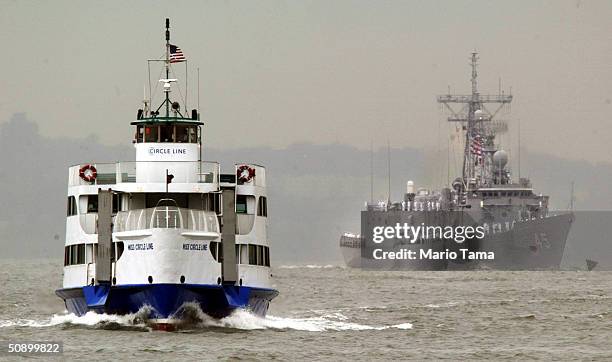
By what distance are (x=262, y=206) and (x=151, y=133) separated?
14.7 ft

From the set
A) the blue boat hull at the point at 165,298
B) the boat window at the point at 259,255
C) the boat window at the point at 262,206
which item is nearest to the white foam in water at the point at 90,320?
the blue boat hull at the point at 165,298

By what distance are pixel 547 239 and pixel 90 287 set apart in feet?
417

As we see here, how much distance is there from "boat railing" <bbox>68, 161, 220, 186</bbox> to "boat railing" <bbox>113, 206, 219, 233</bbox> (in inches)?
57.2

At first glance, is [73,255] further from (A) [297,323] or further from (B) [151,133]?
(A) [297,323]

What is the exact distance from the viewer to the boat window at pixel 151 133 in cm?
4666

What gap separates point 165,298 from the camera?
42.0 meters

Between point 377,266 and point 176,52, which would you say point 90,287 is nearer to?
point 176,52

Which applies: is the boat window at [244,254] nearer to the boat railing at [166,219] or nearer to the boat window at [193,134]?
the boat railing at [166,219]

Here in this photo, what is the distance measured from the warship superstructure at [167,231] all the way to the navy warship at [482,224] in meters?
118

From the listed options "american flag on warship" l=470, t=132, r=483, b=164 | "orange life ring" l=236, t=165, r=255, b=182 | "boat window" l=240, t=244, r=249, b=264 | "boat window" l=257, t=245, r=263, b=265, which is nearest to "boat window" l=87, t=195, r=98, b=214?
"orange life ring" l=236, t=165, r=255, b=182

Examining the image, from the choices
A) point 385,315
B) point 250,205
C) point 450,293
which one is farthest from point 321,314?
point 450,293

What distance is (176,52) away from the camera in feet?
156

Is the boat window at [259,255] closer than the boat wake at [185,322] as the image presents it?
No

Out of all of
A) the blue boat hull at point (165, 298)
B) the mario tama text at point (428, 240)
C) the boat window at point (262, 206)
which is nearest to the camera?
the blue boat hull at point (165, 298)
